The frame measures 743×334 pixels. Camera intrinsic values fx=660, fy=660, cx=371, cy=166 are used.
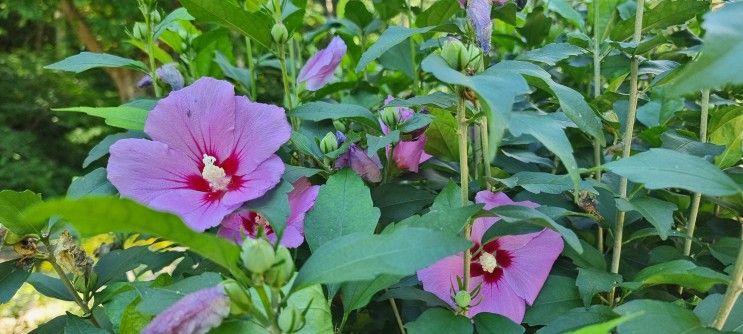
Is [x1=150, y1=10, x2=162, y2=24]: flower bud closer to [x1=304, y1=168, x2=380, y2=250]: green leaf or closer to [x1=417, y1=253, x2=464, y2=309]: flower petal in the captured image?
[x1=304, y1=168, x2=380, y2=250]: green leaf

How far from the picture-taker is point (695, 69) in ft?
1.22

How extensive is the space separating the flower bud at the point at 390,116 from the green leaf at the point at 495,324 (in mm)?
248

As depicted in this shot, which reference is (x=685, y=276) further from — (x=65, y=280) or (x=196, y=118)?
(x=65, y=280)

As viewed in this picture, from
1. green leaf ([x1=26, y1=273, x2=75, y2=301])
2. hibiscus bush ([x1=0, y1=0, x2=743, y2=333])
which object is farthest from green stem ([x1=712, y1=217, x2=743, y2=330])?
green leaf ([x1=26, y1=273, x2=75, y2=301])

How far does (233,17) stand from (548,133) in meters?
0.41

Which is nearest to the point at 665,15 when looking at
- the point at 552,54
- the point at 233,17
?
the point at 552,54

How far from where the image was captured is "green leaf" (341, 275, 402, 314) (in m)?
0.58

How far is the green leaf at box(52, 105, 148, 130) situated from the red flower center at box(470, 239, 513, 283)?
41 centimetres

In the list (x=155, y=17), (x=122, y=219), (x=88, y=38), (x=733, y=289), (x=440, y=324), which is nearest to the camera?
(x=122, y=219)

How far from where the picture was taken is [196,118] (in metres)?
0.72

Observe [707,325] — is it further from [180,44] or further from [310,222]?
[180,44]

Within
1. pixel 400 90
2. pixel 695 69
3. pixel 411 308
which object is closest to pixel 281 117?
pixel 411 308

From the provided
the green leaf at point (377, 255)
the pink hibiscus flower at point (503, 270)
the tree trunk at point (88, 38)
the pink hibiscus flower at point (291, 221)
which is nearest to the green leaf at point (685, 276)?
the pink hibiscus flower at point (503, 270)

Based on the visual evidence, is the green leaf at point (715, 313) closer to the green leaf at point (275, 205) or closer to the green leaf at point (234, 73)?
the green leaf at point (275, 205)
